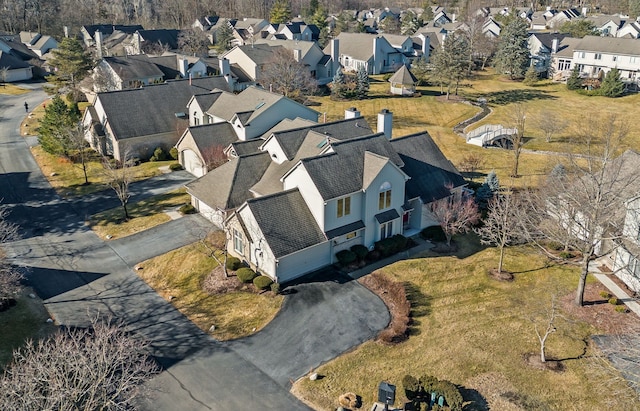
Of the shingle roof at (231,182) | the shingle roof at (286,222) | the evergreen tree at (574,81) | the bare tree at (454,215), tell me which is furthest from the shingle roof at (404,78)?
the shingle roof at (286,222)

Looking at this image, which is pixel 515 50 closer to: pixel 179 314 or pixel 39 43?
pixel 179 314

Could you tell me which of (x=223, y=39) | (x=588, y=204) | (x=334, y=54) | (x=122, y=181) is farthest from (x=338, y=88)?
(x=588, y=204)

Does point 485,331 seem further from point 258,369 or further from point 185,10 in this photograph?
point 185,10

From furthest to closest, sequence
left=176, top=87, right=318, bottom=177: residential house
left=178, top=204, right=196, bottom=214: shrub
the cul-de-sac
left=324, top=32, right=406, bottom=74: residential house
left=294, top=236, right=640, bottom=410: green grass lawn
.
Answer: left=324, top=32, right=406, bottom=74: residential house
left=176, top=87, right=318, bottom=177: residential house
left=178, top=204, right=196, bottom=214: shrub
left=294, top=236, right=640, bottom=410: green grass lawn
the cul-de-sac

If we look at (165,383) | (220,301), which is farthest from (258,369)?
(220,301)

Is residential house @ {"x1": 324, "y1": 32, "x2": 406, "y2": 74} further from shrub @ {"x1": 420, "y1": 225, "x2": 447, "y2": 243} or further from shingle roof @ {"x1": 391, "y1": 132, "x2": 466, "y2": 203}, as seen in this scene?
shrub @ {"x1": 420, "y1": 225, "x2": 447, "y2": 243}

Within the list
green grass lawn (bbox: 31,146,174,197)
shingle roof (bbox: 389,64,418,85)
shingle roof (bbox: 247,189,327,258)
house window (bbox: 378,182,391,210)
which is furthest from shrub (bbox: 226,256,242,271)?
shingle roof (bbox: 389,64,418,85)
